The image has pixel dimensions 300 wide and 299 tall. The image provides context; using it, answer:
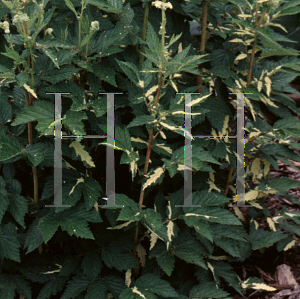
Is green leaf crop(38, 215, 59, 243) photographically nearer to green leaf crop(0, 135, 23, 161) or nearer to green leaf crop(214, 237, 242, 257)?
green leaf crop(0, 135, 23, 161)

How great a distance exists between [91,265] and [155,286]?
27cm

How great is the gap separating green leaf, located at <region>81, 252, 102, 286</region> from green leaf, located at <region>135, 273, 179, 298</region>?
0.55 feet

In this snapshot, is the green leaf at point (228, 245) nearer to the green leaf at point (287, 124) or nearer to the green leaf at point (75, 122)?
the green leaf at point (287, 124)

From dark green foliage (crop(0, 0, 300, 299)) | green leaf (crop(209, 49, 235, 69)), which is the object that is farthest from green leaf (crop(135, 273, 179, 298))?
green leaf (crop(209, 49, 235, 69))

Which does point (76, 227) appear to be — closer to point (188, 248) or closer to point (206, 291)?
point (188, 248)

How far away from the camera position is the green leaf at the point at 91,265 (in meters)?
1.50

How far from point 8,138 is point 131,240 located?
65 centimetres

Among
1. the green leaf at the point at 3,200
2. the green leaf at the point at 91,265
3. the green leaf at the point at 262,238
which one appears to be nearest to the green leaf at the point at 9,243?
the green leaf at the point at 3,200

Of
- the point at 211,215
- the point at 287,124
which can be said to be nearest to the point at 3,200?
the point at 211,215

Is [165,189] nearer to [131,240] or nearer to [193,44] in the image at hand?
[131,240]

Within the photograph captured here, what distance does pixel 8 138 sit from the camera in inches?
52.7

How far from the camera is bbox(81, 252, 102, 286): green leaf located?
1500 mm

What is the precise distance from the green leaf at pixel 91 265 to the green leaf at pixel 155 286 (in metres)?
0.17

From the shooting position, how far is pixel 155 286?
1470 mm
